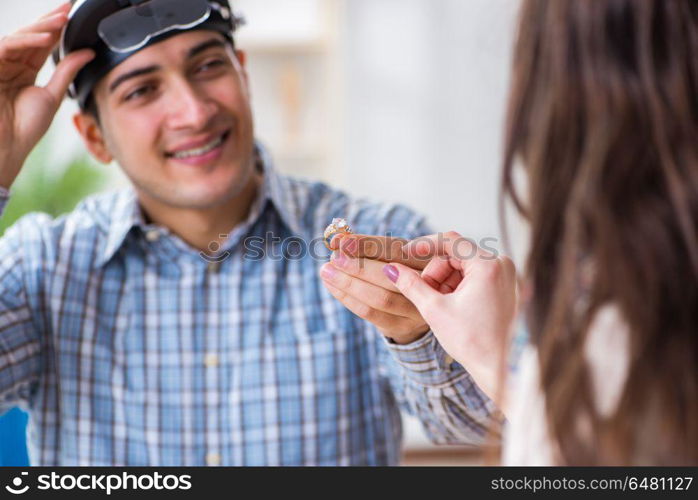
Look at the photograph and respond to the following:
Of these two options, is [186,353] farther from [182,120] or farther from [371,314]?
[371,314]

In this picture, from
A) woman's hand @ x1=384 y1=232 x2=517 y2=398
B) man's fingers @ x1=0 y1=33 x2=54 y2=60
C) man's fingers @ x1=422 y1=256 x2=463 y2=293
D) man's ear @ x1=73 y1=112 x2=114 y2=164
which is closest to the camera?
woman's hand @ x1=384 y1=232 x2=517 y2=398

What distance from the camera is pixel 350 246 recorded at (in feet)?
3.53

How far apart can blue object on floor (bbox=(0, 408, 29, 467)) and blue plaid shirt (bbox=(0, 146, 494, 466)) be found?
26 millimetres

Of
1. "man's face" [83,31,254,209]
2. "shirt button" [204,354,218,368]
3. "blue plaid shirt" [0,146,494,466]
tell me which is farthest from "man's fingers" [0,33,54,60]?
"shirt button" [204,354,218,368]

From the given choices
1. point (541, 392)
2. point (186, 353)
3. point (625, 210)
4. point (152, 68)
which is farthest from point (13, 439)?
point (625, 210)

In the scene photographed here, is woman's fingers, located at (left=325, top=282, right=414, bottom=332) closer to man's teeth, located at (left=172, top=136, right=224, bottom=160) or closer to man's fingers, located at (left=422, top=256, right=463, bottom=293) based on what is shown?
man's fingers, located at (left=422, top=256, right=463, bottom=293)

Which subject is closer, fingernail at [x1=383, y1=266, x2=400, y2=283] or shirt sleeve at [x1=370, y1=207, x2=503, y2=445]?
fingernail at [x1=383, y1=266, x2=400, y2=283]

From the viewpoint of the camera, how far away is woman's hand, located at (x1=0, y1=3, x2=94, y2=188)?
1.42 metres

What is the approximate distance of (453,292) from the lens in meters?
1.02

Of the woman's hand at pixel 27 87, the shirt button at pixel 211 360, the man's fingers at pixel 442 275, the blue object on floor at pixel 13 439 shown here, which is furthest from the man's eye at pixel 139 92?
the man's fingers at pixel 442 275

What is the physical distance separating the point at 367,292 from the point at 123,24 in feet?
2.51

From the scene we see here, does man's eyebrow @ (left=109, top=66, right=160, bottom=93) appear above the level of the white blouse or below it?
above
